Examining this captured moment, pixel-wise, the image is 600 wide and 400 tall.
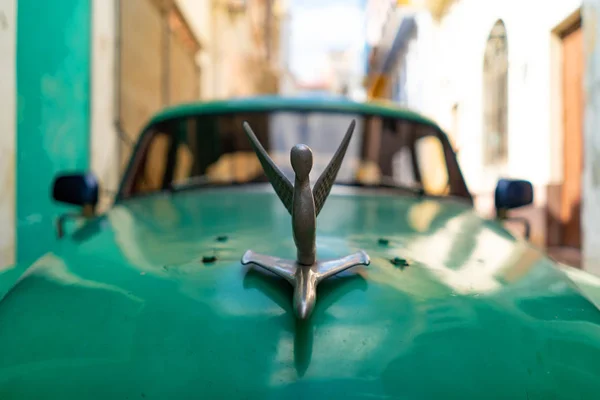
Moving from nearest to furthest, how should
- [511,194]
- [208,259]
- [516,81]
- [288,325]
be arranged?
[288,325] → [208,259] → [511,194] → [516,81]

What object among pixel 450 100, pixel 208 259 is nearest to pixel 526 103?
pixel 450 100

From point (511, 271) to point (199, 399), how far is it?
93 cm

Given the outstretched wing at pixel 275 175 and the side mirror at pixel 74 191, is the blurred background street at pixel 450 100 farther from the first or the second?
the outstretched wing at pixel 275 175

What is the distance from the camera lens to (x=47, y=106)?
4703mm

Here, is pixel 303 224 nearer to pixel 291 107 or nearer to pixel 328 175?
pixel 328 175

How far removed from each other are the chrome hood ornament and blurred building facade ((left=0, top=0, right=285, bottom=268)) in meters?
2.03

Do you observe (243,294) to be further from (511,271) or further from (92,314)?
(511,271)

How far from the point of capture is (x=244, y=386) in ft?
3.24

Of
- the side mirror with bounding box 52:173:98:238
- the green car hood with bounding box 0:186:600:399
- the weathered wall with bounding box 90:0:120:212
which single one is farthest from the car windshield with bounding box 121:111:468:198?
the weathered wall with bounding box 90:0:120:212

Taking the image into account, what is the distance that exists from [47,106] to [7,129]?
1.19 metres

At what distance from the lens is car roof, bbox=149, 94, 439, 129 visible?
8.50 feet

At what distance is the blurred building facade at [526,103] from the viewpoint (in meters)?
4.58

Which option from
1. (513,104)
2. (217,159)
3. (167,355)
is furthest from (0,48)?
(513,104)

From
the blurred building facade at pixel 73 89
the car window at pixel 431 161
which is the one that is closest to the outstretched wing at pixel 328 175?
the car window at pixel 431 161
